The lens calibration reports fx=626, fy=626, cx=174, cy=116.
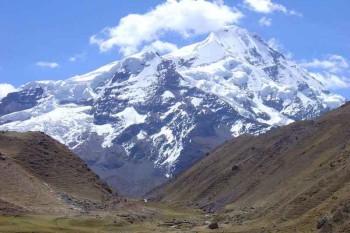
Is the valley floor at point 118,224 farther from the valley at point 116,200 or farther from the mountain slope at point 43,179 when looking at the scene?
the mountain slope at point 43,179

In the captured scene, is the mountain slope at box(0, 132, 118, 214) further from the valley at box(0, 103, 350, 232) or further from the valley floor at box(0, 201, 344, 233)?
the valley floor at box(0, 201, 344, 233)

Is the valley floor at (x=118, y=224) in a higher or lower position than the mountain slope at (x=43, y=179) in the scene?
lower

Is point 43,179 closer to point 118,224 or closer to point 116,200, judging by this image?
point 116,200

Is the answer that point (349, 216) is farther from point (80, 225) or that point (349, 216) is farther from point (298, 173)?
point (298, 173)

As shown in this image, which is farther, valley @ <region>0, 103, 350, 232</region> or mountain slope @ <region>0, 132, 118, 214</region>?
mountain slope @ <region>0, 132, 118, 214</region>

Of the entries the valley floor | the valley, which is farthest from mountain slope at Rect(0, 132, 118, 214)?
the valley floor

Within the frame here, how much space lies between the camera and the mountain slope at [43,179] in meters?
142

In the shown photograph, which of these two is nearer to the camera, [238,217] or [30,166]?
[238,217]

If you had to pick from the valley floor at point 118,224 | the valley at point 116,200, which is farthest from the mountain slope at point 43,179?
the valley floor at point 118,224

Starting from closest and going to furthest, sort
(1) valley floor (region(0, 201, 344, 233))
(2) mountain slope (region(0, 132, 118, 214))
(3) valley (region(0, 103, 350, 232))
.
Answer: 1. (1) valley floor (region(0, 201, 344, 233))
2. (3) valley (region(0, 103, 350, 232))
3. (2) mountain slope (region(0, 132, 118, 214))

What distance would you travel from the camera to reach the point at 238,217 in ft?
507

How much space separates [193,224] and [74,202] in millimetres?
30346

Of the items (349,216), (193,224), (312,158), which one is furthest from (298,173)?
(349,216)

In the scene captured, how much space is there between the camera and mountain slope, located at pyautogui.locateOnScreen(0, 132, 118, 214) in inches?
5586
